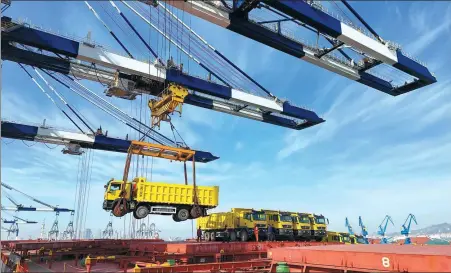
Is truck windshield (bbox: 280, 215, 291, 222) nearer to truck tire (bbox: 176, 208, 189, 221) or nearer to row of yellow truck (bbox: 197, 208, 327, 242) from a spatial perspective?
row of yellow truck (bbox: 197, 208, 327, 242)

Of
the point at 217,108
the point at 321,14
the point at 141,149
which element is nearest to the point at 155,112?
the point at 141,149

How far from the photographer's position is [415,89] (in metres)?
24.8

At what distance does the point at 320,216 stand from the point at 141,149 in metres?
15.8

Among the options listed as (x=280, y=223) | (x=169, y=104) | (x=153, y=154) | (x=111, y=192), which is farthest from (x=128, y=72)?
(x=280, y=223)

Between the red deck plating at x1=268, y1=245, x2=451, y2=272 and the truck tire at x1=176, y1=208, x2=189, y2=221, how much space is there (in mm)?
7713

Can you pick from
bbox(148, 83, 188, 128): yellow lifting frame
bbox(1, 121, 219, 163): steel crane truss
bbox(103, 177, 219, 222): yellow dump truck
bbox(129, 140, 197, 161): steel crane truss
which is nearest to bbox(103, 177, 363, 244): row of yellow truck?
bbox(103, 177, 219, 222): yellow dump truck

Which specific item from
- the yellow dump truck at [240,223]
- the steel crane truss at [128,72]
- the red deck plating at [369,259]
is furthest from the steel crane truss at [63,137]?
the red deck plating at [369,259]

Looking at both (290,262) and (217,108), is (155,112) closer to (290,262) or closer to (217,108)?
(217,108)

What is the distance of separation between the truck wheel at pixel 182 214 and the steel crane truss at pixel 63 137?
1708 centimetres

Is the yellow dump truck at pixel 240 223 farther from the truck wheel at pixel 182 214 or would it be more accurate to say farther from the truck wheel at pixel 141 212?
the truck wheel at pixel 141 212

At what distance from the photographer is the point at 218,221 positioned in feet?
78.3

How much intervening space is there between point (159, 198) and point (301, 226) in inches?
482

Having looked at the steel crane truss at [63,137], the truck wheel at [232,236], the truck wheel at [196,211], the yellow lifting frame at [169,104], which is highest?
the steel crane truss at [63,137]

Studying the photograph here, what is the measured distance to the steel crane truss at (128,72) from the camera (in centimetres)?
1853
